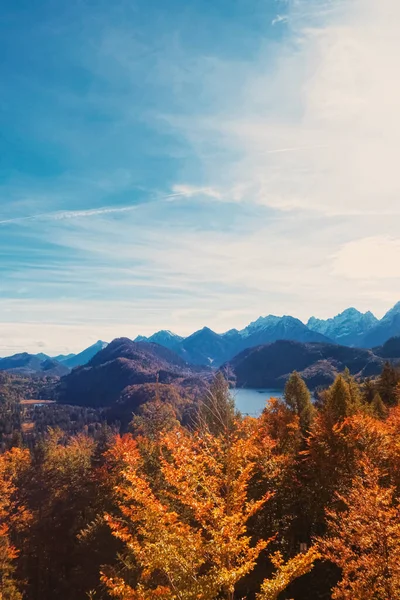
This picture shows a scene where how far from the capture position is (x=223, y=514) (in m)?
12.7

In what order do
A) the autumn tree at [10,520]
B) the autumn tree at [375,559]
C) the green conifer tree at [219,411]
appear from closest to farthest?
the autumn tree at [375,559], the green conifer tree at [219,411], the autumn tree at [10,520]

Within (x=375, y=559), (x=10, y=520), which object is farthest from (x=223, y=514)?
(x=10, y=520)

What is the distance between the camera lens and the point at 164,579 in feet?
57.2

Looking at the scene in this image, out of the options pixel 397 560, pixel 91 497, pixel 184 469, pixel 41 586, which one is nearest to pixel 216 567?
pixel 184 469

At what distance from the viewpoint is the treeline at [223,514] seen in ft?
38.5

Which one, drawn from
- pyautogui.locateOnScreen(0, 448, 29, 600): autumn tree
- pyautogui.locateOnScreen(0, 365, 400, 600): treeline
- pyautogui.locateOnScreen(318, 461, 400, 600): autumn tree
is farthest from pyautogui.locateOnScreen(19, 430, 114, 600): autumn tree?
pyautogui.locateOnScreen(318, 461, 400, 600): autumn tree

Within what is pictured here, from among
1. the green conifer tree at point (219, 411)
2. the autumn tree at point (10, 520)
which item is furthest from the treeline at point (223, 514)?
the green conifer tree at point (219, 411)

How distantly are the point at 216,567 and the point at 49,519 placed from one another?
37.4 meters

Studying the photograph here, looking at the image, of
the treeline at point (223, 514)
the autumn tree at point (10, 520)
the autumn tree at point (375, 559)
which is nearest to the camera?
the autumn tree at point (375, 559)

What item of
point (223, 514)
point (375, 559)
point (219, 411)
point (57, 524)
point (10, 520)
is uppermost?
point (219, 411)

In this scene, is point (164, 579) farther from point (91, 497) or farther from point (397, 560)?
point (91, 497)

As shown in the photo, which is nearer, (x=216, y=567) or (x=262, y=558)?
(x=216, y=567)

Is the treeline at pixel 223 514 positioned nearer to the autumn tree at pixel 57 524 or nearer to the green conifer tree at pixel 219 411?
the autumn tree at pixel 57 524

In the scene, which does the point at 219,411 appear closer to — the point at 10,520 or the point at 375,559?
the point at 375,559
